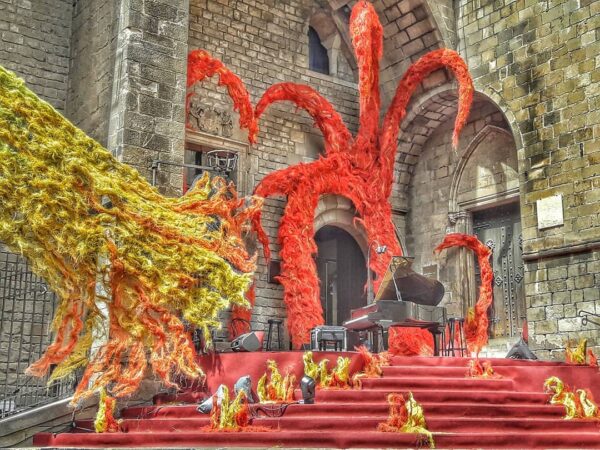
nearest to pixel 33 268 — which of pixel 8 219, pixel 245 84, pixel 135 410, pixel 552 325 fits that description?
pixel 8 219

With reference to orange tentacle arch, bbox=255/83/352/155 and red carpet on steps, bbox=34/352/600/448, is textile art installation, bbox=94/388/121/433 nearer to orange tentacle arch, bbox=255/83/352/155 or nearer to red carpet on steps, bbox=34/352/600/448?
red carpet on steps, bbox=34/352/600/448

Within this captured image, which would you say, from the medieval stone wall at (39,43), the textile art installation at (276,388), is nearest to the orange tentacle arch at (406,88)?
the medieval stone wall at (39,43)

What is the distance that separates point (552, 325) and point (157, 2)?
745 cm

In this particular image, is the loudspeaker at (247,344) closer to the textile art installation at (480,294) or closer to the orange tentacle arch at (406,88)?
the textile art installation at (480,294)

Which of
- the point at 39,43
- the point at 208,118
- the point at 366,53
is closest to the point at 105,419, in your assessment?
the point at 208,118

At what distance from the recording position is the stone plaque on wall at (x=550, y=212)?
37.3ft

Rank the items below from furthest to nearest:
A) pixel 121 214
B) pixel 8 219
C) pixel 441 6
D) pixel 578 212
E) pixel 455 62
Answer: pixel 441 6
pixel 455 62
pixel 578 212
pixel 121 214
pixel 8 219

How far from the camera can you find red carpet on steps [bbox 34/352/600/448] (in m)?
6.96

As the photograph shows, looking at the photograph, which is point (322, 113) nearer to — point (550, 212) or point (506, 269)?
point (550, 212)

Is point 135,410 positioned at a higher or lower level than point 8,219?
lower

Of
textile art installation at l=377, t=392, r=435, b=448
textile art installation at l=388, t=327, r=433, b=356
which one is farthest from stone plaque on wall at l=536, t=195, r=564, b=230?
textile art installation at l=377, t=392, r=435, b=448

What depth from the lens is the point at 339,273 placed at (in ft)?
44.8

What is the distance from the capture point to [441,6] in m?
13.4

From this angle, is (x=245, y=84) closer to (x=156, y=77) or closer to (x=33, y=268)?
(x=156, y=77)
